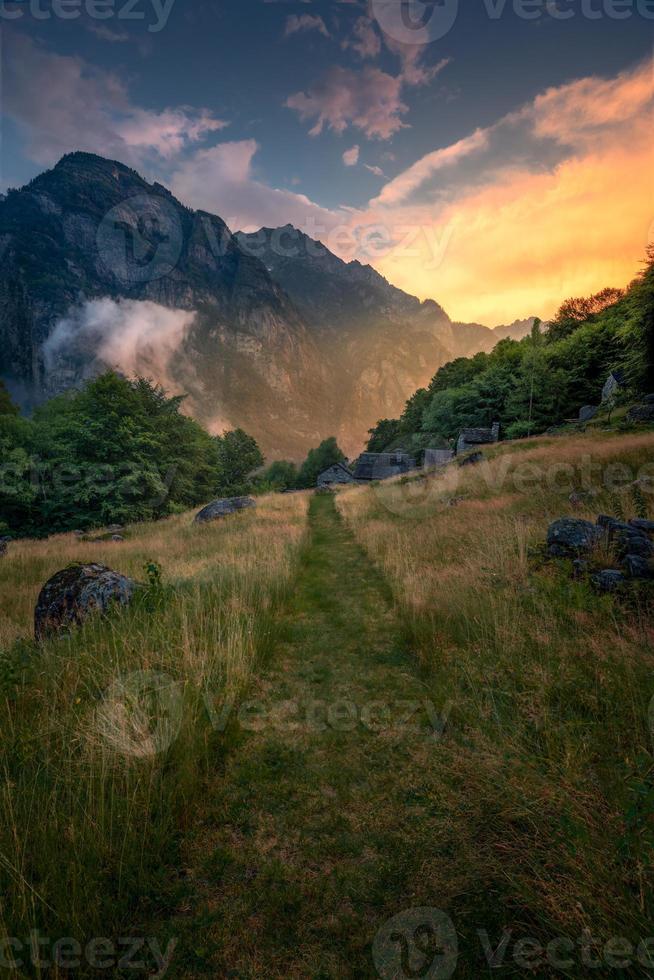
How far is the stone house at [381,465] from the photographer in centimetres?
5297

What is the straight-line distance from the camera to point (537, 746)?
115 inches

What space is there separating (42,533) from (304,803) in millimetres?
30811

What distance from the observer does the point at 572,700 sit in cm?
343

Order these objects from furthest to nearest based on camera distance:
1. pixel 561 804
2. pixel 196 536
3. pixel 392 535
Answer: pixel 196 536 → pixel 392 535 → pixel 561 804

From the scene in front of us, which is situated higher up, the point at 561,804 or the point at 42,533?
the point at 42,533

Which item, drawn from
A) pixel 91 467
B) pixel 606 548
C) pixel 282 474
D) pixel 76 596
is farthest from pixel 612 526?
pixel 282 474

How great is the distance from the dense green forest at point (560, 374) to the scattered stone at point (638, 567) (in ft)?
71.5

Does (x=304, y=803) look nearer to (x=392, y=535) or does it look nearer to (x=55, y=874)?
(x=55, y=874)

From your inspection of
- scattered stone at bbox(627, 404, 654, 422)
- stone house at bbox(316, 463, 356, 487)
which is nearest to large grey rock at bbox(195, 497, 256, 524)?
scattered stone at bbox(627, 404, 654, 422)

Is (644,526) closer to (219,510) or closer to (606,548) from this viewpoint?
(606,548)

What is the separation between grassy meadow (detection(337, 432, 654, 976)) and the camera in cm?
192

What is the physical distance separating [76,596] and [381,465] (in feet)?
168

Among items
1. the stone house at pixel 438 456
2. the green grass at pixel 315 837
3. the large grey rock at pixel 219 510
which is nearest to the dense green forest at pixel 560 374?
the stone house at pixel 438 456

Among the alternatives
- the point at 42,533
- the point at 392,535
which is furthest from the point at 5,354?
the point at 392,535
